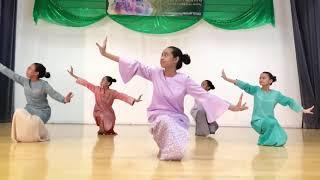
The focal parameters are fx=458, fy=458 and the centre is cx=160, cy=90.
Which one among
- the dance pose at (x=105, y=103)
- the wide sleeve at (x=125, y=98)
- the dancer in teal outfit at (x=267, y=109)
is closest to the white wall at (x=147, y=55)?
the dance pose at (x=105, y=103)

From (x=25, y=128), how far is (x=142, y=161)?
163 centimetres

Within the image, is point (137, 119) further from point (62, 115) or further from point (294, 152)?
point (294, 152)

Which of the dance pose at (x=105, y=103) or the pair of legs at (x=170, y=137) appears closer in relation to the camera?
the pair of legs at (x=170, y=137)

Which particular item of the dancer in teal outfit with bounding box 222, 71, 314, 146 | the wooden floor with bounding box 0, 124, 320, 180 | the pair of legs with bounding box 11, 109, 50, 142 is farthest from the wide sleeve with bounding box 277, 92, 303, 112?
the pair of legs with bounding box 11, 109, 50, 142

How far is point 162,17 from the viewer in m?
7.37

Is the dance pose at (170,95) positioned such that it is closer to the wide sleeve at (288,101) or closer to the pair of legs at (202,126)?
the wide sleeve at (288,101)

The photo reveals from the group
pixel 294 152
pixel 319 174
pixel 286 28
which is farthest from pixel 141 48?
pixel 319 174

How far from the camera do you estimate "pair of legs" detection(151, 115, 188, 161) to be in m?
3.41

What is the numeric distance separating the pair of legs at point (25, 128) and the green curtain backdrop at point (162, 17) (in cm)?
311

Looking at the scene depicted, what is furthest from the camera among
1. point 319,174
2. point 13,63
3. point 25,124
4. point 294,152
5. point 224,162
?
point 13,63

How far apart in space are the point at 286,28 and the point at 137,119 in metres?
2.88

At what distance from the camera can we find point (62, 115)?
7234 millimetres

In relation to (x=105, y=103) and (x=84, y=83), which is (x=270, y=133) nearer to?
(x=105, y=103)

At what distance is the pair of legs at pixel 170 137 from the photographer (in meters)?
3.41
